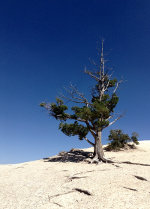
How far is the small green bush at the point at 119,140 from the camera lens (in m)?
21.5

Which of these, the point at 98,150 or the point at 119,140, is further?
the point at 119,140

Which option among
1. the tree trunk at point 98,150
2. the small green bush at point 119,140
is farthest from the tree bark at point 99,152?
the small green bush at point 119,140

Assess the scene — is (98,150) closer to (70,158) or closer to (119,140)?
(70,158)

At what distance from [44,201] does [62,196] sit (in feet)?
1.98

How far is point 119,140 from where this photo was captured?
22.7m

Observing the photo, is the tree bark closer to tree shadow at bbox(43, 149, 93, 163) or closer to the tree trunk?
the tree trunk

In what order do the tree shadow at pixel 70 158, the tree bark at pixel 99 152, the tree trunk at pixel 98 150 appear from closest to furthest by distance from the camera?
the tree bark at pixel 99 152
the tree trunk at pixel 98 150
the tree shadow at pixel 70 158

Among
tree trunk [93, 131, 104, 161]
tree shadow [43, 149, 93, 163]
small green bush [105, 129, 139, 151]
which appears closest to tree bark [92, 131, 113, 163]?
tree trunk [93, 131, 104, 161]

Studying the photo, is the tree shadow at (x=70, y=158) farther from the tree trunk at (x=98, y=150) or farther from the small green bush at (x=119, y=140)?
the small green bush at (x=119, y=140)

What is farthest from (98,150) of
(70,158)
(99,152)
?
(70,158)

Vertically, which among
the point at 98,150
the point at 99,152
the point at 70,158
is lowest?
the point at 70,158

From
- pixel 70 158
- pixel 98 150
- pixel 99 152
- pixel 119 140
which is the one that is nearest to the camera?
pixel 99 152

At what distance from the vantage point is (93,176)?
709cm

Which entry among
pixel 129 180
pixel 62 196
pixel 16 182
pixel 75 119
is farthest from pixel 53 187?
pixel 75 119
